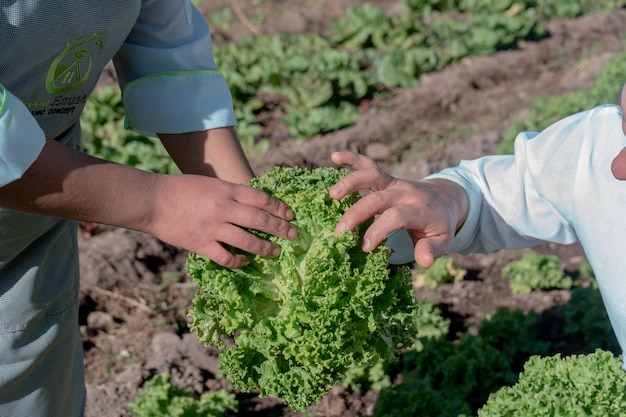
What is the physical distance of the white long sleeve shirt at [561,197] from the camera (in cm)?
303

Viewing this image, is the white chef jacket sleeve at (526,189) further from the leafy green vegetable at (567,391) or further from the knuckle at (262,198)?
the knuckle at (262,198)

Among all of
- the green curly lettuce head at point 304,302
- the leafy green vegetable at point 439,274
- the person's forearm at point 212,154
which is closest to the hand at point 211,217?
the green curly lettuce head at point 304,302

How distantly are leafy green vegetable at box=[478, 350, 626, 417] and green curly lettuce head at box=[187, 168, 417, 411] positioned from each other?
1.46ft

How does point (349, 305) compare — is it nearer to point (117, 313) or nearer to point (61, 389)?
point (61, 389)

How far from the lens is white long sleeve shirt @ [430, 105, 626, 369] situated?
9.95 ft

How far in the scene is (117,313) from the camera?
551cm

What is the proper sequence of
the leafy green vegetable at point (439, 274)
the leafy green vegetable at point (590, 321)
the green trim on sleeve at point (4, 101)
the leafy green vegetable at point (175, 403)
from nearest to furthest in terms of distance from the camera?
the green trim on sleeve at point (4, 101)
the leafy green vegetable at point (175, 403)
the leafy green vegetable at point (590, 321)
the leafy green vegetable at point (439, 274)

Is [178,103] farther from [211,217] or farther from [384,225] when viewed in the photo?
[384,225]

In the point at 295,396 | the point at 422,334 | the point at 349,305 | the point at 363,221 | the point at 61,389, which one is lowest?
the point at 422,334

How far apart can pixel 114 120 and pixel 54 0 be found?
5.98 m

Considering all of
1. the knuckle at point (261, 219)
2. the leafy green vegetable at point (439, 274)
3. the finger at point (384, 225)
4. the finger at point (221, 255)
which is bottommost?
the leafy green vegetable at point (439, 274)

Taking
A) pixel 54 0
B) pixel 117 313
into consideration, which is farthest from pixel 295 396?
pixel 117 313

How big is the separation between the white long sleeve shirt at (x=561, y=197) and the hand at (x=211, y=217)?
981 mm

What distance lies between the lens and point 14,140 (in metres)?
2.21
